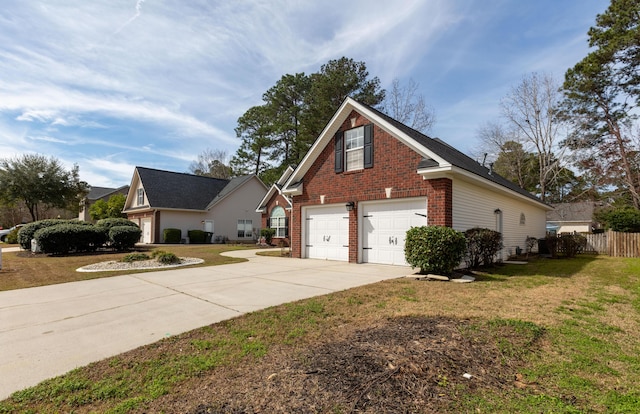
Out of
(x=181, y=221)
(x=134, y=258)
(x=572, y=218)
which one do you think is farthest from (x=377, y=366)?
(x=572, y=218)

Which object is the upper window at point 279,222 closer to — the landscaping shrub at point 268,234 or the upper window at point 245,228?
the landscaping shrub at point 268,234

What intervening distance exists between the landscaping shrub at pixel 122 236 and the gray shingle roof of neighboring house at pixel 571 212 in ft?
137

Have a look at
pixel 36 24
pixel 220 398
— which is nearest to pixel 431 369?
pixel 220 398

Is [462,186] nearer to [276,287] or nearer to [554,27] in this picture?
[276,287]

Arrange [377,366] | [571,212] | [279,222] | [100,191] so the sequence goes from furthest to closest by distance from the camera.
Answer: [100,191]
[571,212]
[279,222]
[377,366]

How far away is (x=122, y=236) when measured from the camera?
57.6ft

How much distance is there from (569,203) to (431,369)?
4472 cm

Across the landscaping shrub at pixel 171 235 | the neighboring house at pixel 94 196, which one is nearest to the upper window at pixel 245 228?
the landscaping shrub at pixel 171 235

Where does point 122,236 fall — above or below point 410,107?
below

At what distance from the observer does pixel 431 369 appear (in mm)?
3043

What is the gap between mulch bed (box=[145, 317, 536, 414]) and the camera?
2.54 meters

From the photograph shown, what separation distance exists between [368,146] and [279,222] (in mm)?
13816

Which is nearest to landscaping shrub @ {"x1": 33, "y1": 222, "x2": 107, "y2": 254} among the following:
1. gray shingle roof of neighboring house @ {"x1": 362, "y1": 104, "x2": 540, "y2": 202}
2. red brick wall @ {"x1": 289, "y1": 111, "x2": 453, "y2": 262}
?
red brick wall @ {"x1": 289, "y1": 111, "x2": 453, "y2": 262}

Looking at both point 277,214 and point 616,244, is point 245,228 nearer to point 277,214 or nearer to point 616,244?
point 277,214
